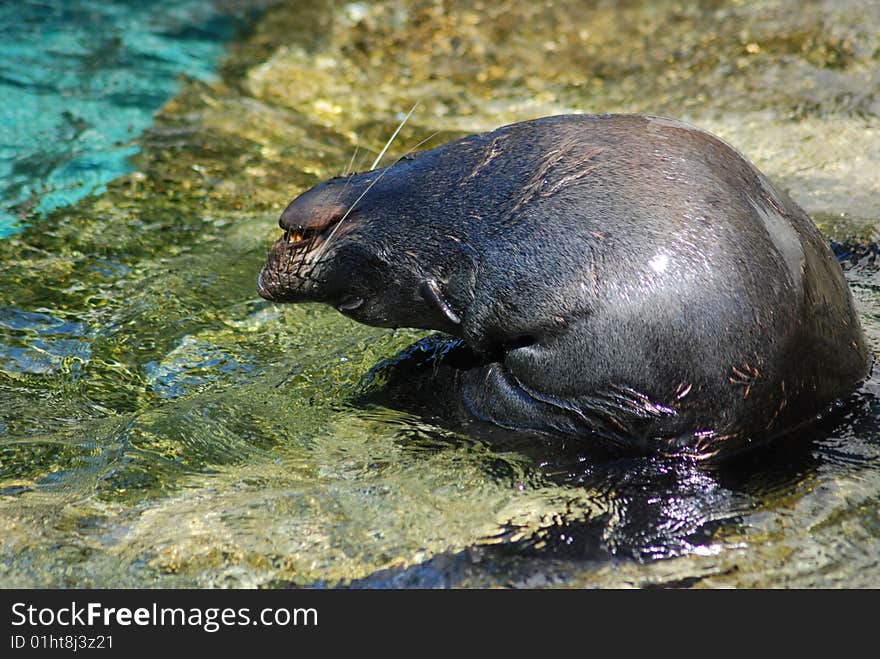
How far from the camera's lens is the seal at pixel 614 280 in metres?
3.92

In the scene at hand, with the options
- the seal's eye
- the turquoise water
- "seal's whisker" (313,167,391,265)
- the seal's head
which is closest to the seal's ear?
the seal's head

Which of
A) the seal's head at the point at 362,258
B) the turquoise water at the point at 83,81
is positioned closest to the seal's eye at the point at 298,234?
the seal's head at the point at 362,258

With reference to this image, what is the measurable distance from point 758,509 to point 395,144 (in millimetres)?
4868

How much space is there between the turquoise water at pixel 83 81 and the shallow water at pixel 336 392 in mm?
260

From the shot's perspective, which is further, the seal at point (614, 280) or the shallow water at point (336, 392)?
the seal at point (614, 280)

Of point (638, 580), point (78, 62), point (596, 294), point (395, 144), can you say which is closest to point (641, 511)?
point (638, 580)

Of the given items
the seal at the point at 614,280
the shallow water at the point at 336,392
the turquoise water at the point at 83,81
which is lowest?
the turquoise water at the point at 83,81

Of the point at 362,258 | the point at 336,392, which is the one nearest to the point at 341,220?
the point at 362,258

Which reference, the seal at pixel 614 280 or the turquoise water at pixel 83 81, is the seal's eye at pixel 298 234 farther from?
the turquoise water at pixel 83 81

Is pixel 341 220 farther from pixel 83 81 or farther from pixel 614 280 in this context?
pixel 83 81

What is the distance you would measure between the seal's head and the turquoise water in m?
2.68

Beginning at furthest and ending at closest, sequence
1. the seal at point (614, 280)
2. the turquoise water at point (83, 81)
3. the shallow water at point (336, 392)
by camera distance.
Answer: the turquoise water at point (83, 81) < the seal at point (614, 280) < the shallow water at point (336, 392)

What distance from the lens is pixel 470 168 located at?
4.46m
